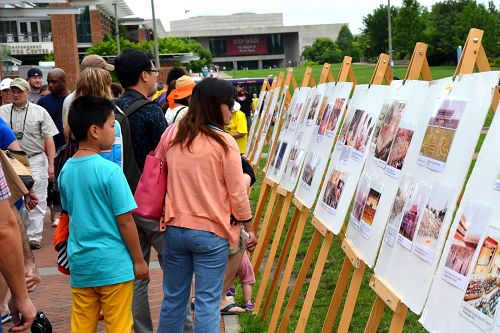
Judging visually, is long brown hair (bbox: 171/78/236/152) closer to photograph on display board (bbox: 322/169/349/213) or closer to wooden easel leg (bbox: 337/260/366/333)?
photograph on display board (bbox: 322/169/349/213)

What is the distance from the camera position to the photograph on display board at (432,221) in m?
2.81

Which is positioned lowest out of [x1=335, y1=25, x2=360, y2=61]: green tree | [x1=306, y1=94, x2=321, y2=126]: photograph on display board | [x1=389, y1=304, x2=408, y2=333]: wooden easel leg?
[x1=335, y1=25, x2=360, y2=61]: green tree

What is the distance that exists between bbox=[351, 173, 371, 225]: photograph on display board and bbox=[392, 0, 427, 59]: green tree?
76706mm

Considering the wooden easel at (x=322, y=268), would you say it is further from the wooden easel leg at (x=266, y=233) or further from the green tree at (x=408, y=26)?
the green tree at (x=408, y=26)

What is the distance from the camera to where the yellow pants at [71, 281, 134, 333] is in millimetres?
4043

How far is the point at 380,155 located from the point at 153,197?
144 centimetres

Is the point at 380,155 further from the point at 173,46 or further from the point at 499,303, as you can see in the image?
the point at 173,46

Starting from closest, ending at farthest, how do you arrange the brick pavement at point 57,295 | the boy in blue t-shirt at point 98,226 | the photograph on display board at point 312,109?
1. the boy in blue t-shirt at point 98,226
2. the photograph on display board at point 312,109
3. the brick pavement at point 57,295

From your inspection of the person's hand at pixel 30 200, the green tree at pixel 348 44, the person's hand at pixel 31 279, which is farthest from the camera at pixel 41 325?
the green tree at pixel 348 44

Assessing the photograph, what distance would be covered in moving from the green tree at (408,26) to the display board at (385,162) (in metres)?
76.8

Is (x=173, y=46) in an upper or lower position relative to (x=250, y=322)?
lower

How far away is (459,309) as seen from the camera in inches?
99.6

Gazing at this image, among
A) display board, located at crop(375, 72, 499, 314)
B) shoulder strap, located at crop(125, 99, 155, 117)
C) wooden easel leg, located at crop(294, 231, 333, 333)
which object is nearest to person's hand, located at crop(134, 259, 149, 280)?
wooden easel leg, located at crop(294, 231, 333, 333)

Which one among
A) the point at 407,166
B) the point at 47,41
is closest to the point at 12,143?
the point at 407,166
